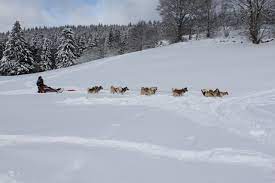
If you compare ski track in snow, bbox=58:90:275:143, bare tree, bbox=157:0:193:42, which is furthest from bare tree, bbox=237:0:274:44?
ski track in snow, bbox=58:90:275:143

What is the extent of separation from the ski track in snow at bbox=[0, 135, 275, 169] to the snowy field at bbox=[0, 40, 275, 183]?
0.02 m

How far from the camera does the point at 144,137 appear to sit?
400 inches

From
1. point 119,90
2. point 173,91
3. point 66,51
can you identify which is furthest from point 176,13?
point 173,91

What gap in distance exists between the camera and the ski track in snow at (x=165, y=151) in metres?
8.11

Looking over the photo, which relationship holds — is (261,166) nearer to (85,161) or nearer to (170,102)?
(85,161)

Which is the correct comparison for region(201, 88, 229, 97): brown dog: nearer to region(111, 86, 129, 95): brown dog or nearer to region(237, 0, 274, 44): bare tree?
region(111, 86, 129, 95): brown dog

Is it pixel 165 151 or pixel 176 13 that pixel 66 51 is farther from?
pixel 165 151

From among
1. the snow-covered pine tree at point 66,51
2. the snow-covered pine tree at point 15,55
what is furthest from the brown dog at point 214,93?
the snow-covered pine tree at point 66,51

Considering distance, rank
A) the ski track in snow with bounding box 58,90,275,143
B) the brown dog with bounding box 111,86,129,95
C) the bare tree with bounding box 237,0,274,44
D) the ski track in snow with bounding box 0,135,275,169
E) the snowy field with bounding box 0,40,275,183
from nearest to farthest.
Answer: the snowy field with bounding box 0,40,275,183 < the ski track in snow with bounding box 0,135,275,169 < the ski track in snow with bounding box 58,90,275,143 < the brown dog with bounding box 111,86,129,95 < the bare tree with bounding box 237,0,274,44

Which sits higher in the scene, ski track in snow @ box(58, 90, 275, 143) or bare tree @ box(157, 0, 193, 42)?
bare tree @ box(157, 0, 193, 42)

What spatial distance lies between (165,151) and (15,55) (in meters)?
44.0

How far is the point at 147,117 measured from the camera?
511 inches

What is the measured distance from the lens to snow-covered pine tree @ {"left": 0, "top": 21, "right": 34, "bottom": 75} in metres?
49.1

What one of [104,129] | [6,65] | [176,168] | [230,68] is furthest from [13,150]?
[6,65]
